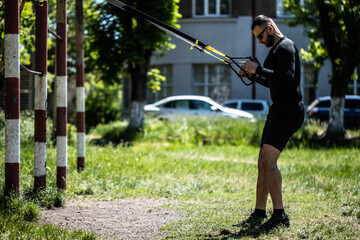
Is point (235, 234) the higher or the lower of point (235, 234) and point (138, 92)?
the lower

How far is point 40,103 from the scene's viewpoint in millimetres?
6270

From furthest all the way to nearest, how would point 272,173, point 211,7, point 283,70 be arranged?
1. point 211,7
2. point 272,173
3. point 283,70

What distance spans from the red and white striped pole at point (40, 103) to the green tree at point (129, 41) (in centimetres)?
940

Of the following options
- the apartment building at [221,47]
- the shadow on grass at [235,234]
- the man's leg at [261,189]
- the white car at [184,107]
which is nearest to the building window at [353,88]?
the apartment building at [221,47]

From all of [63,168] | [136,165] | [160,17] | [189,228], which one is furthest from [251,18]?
[189,228]

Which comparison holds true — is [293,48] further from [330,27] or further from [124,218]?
[330,27]

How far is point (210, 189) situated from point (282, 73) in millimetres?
3425

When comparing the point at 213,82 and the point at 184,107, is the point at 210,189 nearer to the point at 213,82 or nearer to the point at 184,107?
the point at 184,107

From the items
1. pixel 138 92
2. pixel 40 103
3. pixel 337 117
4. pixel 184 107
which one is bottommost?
pixel 337 117

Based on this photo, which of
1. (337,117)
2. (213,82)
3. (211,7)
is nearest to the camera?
(337,117)

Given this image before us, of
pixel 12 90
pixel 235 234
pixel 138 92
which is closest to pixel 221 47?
pixel 138 92

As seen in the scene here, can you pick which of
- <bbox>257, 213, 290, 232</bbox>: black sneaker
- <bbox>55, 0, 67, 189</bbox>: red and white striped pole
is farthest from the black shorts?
<bbox>55, 0, 67, 189</bbox>: red and white striped pole

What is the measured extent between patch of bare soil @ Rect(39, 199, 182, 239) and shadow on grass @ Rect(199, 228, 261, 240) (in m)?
0.46

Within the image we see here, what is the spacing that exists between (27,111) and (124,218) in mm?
7394
